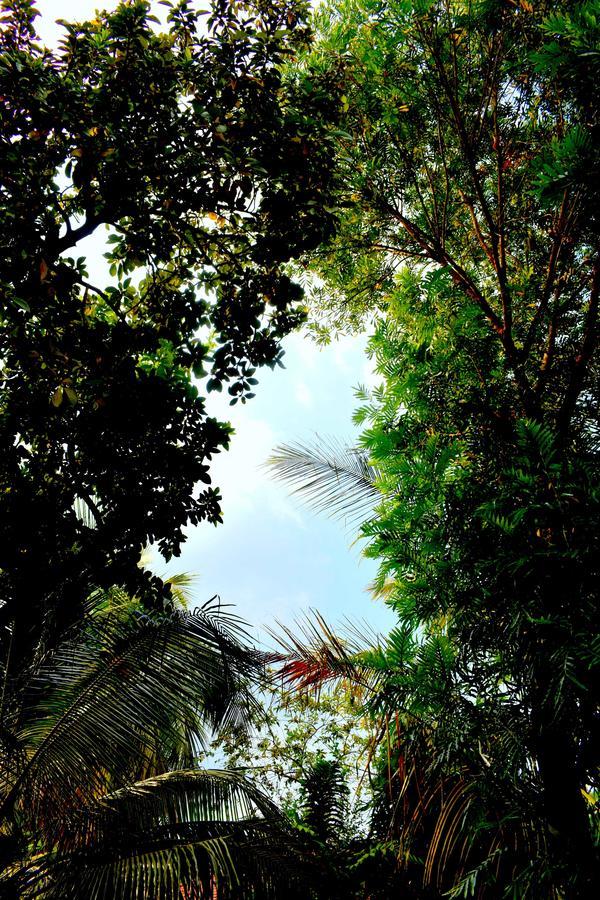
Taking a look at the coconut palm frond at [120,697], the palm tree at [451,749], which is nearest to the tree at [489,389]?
the palm tree at [451,749]

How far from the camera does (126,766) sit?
3945 mm

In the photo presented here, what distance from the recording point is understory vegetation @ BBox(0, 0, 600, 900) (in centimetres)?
336

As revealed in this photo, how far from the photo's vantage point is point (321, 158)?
427cm

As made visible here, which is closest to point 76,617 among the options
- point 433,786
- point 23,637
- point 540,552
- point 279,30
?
point 23,637

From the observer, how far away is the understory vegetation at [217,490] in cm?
336

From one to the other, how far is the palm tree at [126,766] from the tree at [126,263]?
37 centimetres

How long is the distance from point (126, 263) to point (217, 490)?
190cm

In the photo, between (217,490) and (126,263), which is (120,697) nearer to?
(217,490)

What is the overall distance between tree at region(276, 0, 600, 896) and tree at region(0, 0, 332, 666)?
62 centimetres

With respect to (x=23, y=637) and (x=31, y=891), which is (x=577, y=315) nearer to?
(x=23, y=637)

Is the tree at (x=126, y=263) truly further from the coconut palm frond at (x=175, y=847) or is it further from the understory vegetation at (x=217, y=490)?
the coconut palm frond at (x=175, y=847)

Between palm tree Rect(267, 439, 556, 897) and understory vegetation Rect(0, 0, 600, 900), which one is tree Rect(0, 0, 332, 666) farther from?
palm tree Rect(267, 439, 556, 897)

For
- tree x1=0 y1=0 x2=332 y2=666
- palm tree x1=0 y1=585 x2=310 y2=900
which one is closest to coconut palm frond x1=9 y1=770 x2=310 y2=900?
palm tree x1=0 y1=585 x2=310 y2=900

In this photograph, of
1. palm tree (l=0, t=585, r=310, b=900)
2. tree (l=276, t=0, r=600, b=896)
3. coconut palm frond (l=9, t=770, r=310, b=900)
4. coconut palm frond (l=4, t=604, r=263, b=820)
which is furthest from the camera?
coconut palm frond (l=4, t=604, r=263, b=820)
